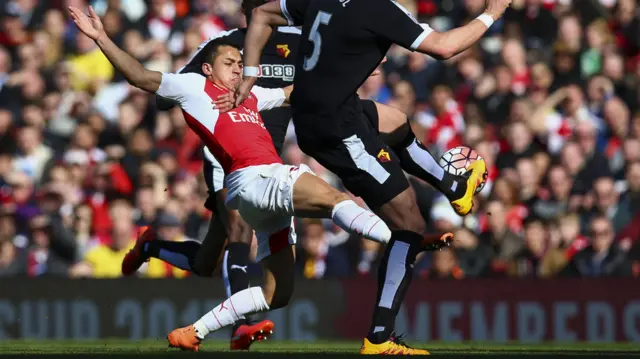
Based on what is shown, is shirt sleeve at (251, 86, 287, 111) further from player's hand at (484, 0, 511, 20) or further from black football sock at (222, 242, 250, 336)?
player's hand at (484, 0, 511, 20)

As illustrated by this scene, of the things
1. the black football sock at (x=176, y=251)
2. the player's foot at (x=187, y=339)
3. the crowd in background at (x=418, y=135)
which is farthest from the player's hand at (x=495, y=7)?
the crowd in background at (x=418, y=135)

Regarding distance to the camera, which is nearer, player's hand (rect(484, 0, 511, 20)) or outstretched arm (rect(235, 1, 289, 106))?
player's hand (rect(484, 0, 511, 20))

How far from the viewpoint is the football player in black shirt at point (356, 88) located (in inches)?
358

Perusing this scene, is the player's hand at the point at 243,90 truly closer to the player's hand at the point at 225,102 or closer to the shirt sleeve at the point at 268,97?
the player's hand at the point at 225,102

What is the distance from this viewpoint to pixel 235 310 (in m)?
9.52

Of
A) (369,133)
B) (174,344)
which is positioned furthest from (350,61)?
(174,344)

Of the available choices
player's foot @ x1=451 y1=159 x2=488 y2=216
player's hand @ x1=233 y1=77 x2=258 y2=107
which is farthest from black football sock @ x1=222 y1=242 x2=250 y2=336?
player's hand @ x1=233 y1=77 x2=258 y2=107

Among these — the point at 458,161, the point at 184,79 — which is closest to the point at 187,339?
the point at 184,79

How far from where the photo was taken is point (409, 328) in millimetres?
13641

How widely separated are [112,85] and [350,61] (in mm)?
8497

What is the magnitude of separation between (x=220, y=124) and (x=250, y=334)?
4.84 feet

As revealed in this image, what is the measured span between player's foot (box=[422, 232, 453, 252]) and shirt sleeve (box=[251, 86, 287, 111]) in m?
1.74

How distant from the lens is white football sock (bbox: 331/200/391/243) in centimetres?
867

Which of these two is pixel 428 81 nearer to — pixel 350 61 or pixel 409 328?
pixel 409 328
